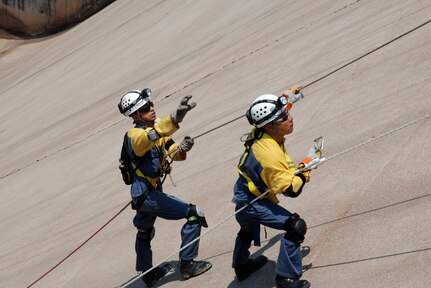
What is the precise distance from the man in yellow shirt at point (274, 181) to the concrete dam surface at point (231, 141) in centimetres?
46

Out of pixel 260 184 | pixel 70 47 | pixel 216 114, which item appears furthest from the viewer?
pixel 70 47

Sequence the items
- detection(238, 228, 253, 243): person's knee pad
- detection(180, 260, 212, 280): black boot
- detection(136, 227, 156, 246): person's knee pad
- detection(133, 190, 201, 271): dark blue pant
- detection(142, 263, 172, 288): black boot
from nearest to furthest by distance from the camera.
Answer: detection(238, 228, 253, 243): person's knee pad → detection(133, 190, 201, 271): dark blue pant → detection(180, 260, 212, 280): black boot → detection(136, 227, 156, 246): person's knee pad → detection(142, 263, 172, 288): black boot

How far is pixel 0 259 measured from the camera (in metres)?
10.6

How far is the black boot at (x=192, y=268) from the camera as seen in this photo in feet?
22.8

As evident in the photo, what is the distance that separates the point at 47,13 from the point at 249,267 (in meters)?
22.6

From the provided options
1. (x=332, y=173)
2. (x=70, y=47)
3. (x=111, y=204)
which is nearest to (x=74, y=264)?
(x=111, y=204)

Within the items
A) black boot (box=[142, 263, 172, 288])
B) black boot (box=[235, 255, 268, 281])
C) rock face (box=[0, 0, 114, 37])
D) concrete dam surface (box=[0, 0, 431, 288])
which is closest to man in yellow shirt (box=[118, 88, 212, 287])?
concrete dam surface (box=[0, 0, 431, 288])

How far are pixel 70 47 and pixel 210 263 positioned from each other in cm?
1801

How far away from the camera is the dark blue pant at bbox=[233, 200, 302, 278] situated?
221 inches

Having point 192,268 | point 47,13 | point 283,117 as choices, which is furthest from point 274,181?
point 47,13

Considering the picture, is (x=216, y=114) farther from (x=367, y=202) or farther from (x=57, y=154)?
(x=367, y=202)

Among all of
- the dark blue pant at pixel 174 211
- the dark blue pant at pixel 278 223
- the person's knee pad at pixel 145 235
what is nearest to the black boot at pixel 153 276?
the person's knee pad at pixel 145 235

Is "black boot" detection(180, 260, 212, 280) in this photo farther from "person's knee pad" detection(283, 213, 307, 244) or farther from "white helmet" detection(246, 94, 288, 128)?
"white helmet" detection(246, 94, 288, 128)

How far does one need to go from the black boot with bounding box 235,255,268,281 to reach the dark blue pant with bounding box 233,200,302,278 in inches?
15.5
